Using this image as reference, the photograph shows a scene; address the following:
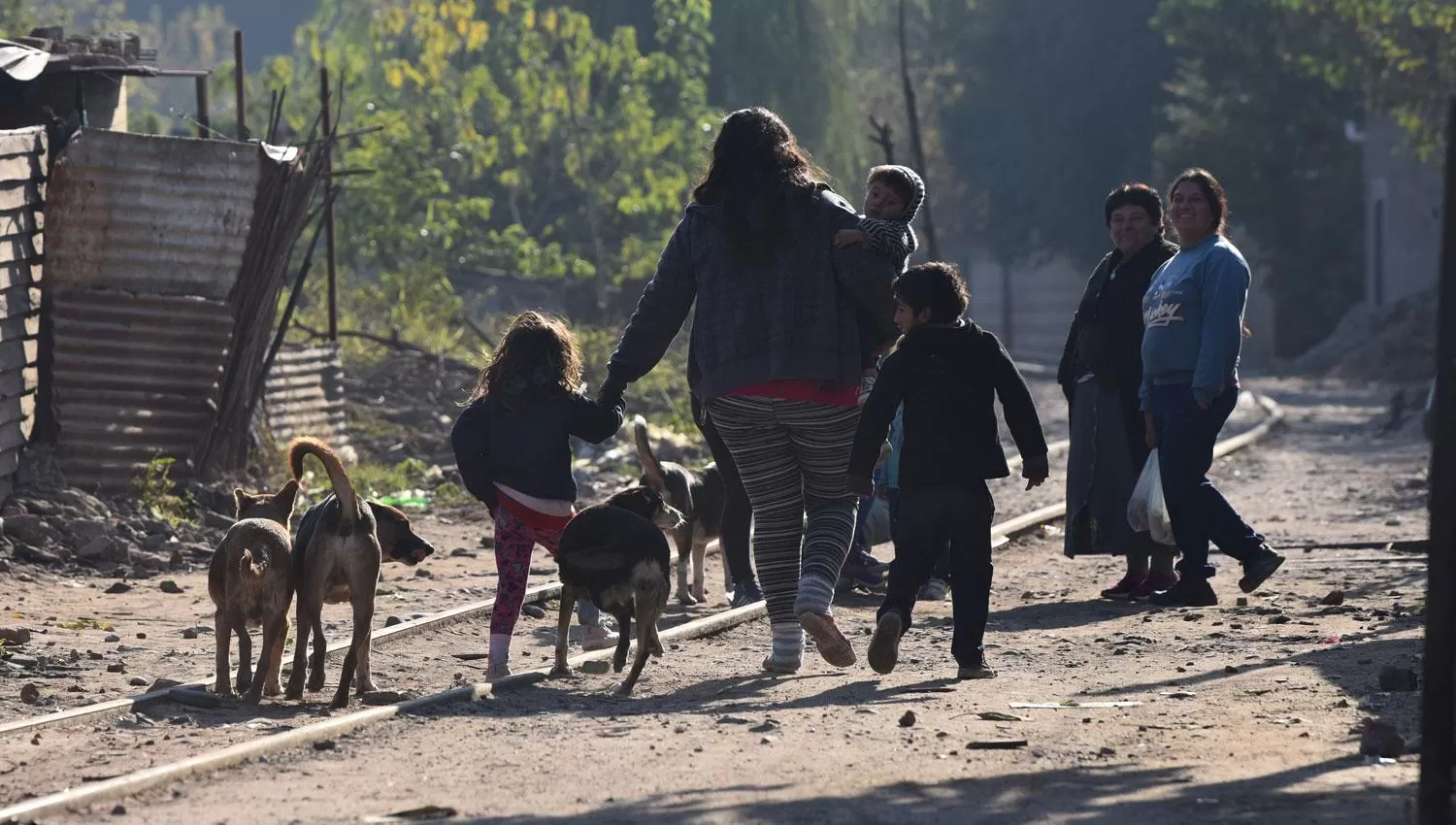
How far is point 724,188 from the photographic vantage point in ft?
25.0

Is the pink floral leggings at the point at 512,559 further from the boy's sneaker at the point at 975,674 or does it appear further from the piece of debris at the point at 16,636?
the piece of debris at the point at 16,636

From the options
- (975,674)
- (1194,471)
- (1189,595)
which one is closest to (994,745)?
(975,674)

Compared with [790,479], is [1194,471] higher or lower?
lower

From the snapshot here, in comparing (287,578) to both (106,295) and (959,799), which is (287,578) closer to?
(959,799)

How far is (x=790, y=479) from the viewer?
25.5ft

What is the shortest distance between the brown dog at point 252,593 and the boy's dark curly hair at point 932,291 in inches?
93.6

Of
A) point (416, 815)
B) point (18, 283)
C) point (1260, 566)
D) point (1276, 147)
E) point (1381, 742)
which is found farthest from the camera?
point (1276, 147)

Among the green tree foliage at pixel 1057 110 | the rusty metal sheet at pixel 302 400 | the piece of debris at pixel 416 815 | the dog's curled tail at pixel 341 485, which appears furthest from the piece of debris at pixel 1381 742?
the green tree foliage at pixel 1057 110

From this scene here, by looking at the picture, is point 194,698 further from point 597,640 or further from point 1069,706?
point 1069,706

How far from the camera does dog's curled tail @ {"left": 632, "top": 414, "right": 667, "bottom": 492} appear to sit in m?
9.06

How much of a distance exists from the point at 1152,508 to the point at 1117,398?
2.42 ft

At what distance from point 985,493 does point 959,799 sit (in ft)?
8.23

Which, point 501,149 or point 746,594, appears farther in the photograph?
point 501,149

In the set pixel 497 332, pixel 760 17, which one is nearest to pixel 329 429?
pixel 497 332
